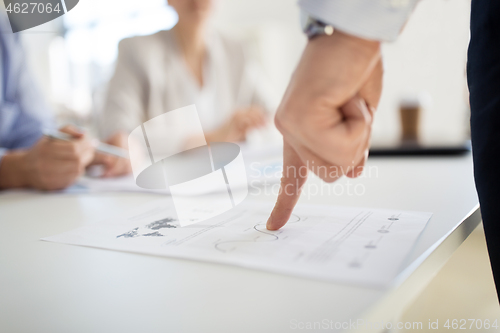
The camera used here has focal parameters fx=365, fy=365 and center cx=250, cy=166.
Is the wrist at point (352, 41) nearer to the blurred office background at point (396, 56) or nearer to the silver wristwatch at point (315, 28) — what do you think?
the silver wristwatch at point (315, 28)

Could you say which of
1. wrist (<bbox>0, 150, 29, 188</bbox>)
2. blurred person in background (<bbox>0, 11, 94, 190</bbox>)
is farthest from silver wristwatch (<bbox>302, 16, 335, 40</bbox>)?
wrist (<bbox>0, 150, 29, 188</bbox>)

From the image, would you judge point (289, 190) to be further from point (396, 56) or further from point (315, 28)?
point (396, 56)

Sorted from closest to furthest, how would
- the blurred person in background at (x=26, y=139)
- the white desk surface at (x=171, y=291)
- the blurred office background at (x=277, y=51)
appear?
1. the white desk surface at (x=171, y=291)
2. the blurred person in background at (x=26, y=139)
3. the blurred office background at (x=277, y=51)

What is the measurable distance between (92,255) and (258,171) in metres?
0.46

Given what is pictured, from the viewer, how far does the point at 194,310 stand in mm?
221

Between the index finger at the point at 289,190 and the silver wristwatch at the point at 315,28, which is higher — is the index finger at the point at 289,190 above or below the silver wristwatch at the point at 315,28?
below

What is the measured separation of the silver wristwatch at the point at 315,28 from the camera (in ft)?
1.04

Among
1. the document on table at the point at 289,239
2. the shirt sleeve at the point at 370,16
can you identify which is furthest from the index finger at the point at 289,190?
the shirt sleeve at the point at 370,16

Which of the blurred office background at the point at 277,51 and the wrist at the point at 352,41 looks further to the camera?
Answer: the blurred office background at the point at 277,51

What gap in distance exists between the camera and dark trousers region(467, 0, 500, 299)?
11.6 inches

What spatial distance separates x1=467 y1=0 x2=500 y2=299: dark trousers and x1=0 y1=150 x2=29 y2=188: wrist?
0.76m

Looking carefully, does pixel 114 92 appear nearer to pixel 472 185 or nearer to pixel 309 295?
pixel 472 185

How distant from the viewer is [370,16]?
1.00 feet

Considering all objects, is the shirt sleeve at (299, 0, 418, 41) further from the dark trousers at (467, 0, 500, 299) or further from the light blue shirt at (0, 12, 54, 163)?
the light blue shirt at (0, 12, 54, 163)
